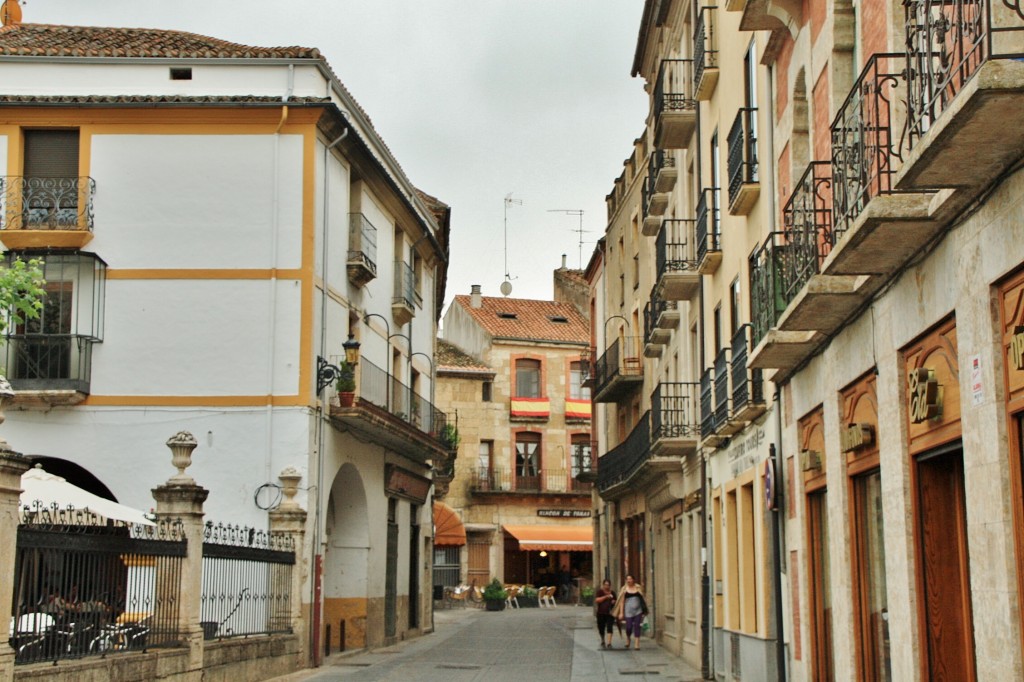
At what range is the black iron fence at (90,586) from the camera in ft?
43.6

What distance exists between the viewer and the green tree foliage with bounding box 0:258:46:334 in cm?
2147

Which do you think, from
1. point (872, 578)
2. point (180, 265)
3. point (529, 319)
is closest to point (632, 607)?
point (180, 265)

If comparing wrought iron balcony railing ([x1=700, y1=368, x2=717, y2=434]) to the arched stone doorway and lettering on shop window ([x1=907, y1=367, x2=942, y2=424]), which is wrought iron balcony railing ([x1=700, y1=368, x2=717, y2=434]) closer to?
the arched stone doorway

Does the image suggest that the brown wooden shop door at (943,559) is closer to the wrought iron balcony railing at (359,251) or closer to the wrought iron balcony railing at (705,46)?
the wrought iron balcony railing at (705,46)

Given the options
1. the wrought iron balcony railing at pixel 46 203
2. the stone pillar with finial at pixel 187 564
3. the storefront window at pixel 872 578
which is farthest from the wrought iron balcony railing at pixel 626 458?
the storefront window at pixel 872 578

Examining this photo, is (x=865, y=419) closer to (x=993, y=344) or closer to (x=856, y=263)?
(x=856, y=263)

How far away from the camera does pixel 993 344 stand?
816cm

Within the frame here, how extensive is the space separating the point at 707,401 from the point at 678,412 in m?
3.38

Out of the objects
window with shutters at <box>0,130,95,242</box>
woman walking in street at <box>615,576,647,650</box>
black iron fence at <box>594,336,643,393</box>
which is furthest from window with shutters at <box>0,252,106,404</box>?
black iron fence at <box>594,336,643,393</box>

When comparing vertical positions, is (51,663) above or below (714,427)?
below

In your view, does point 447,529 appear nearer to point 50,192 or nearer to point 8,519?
point 50,192

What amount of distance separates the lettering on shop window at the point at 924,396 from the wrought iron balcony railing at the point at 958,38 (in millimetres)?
2002

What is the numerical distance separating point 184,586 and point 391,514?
46.4 ft

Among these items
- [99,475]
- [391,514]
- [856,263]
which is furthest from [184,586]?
[391,514]
